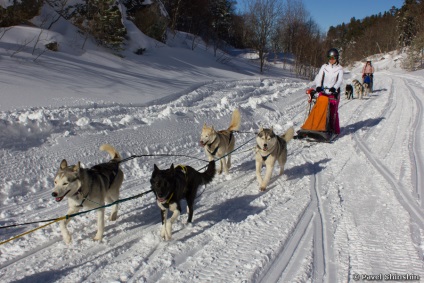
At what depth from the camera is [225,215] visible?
4.26 metres

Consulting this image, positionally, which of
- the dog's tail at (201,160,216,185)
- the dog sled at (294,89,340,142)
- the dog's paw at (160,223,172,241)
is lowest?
the dog's paw at (160,223,172,241)

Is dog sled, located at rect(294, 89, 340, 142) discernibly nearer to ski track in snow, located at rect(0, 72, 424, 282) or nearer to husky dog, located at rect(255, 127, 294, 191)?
ski track in snow, located at rect(0, 72, 424, 282)

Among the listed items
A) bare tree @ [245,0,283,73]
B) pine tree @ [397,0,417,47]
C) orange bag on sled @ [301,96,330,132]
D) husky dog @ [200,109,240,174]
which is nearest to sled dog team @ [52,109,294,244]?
husky dog @ [200,109,240,174]

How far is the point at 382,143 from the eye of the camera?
24.9ft

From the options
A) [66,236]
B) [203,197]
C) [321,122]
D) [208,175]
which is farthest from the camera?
[321,122]

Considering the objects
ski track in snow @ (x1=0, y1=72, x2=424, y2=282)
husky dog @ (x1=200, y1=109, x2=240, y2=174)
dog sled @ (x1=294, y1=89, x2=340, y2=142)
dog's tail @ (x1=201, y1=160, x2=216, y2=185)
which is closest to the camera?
ski track in snow @ (x1=0, y1=72, x2=424, y2=282)

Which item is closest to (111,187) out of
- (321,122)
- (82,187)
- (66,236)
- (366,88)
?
(82,187)

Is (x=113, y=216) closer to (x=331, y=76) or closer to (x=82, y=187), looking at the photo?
(x=82, y=187)

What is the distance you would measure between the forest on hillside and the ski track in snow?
26.4 feet

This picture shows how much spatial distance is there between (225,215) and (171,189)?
3.36 ft

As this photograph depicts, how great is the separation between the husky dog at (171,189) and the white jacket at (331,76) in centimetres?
564

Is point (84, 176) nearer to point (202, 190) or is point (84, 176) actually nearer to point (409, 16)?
point (202, 190)

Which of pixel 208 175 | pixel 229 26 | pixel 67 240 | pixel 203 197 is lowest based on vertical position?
pixel 67 240

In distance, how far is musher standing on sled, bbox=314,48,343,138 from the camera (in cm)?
813
